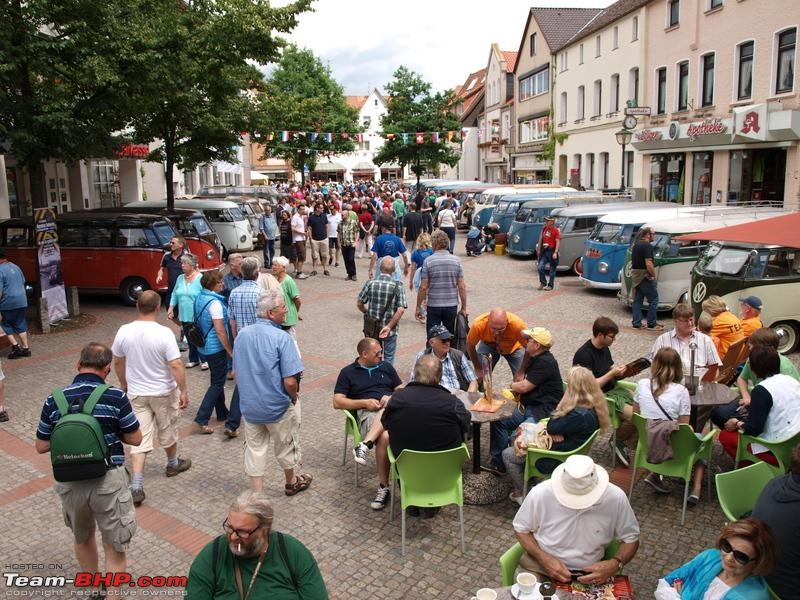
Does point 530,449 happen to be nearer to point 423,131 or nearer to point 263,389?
point 263,389

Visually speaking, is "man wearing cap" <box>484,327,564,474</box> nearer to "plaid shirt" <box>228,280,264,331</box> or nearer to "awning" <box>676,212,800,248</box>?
"awning" <box>676,212,800,248</box>

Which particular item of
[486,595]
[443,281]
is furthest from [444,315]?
[486,595]

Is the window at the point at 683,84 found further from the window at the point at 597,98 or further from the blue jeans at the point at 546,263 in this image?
the blue jeans at the point at 546,263

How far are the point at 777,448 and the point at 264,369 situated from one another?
415 cm

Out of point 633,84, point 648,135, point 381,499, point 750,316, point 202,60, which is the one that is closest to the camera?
point 381,499

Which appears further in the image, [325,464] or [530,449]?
[325,464]

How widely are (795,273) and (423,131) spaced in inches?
1579

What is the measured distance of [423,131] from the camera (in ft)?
160

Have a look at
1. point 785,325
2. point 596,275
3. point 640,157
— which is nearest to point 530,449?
point 785,325

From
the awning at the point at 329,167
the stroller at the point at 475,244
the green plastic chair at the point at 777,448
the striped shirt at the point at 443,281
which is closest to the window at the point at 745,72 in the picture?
the stroller at the point at 475,244

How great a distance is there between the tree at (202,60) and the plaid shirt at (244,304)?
764cm

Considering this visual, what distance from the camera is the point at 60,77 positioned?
13.7 meters

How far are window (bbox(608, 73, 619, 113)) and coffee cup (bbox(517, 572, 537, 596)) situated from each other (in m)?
31.8

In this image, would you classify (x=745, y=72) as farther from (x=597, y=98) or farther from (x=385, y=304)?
(x=385, y=304)
